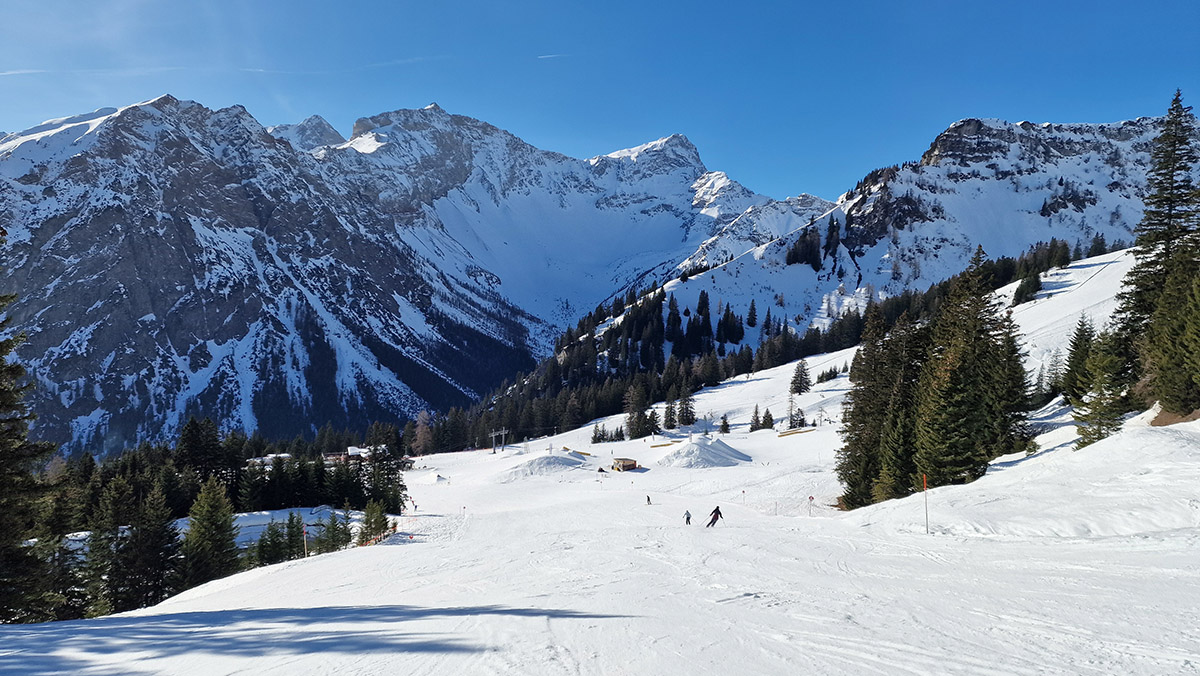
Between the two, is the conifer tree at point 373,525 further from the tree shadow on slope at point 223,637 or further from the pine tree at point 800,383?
the pine tree at point 800,383

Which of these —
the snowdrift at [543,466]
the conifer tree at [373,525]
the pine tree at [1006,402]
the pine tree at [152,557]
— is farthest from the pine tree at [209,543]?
the pine tree at [1006,402]

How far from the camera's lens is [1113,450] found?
22.0 meters

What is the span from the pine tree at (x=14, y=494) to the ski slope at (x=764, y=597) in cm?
384

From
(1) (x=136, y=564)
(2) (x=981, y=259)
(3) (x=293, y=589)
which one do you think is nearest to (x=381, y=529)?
(1) (x=136, y=564)

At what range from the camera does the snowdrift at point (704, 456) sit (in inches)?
2864

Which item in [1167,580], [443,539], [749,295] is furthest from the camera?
[749,295]

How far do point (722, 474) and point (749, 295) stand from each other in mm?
139341

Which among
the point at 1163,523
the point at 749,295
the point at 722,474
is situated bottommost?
the point at 722,474

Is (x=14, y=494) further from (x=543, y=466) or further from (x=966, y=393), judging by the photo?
(x=543, y=466)

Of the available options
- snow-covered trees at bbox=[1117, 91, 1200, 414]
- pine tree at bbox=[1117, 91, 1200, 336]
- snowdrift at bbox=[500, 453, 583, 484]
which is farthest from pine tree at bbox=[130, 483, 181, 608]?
pine tree at bbox=[1117, 91, 1200, 336]

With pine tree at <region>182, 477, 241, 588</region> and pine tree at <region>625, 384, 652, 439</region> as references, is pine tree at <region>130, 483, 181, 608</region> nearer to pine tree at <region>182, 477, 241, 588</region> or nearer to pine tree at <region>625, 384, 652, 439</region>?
pine tree at <region>182, 477, 241, 588</region>

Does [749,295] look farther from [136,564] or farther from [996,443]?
[136,564]

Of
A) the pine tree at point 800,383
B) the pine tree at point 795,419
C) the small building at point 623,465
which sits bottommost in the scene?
the small building at point 623,465

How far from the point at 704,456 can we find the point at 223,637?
224ft
